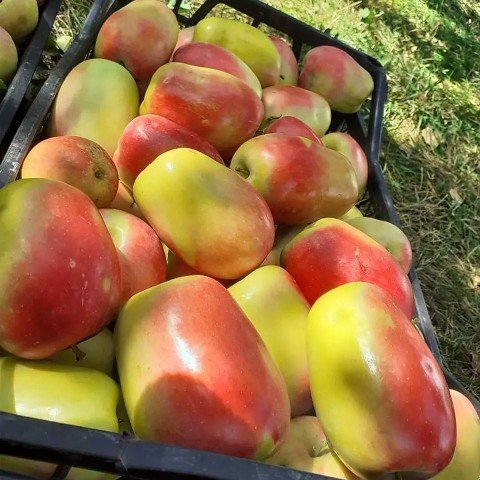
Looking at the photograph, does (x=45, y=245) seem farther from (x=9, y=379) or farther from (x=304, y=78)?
(x=304, y=78)

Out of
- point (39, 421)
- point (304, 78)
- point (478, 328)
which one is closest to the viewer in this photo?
point (39, 421)

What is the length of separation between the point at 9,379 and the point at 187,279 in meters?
0.24

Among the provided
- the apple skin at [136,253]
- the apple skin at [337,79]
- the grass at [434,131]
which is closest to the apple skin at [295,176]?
the apple skin at [136,253]

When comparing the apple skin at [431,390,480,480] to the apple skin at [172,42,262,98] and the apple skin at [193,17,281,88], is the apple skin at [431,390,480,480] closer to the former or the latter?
the apple skin at [172,42,262,98]

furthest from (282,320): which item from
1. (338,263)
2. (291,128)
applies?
(291,128)

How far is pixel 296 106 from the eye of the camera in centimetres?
135

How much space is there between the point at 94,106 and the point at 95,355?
50 centimetres

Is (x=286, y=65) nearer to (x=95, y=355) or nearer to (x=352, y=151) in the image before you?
(x=352, y=151)

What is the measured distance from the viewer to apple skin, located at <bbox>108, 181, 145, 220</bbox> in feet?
3.45

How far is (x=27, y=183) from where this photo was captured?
78 cm

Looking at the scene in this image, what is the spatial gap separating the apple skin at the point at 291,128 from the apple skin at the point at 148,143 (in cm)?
Answer: 20

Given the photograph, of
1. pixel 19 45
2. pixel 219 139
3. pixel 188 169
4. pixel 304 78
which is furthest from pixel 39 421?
pixel 304 78

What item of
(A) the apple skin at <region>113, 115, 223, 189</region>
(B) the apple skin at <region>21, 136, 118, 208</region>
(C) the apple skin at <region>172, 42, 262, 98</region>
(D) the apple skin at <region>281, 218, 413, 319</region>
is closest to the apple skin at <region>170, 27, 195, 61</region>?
(C) the apple skin at <region>172, 42, 262, 98</region>

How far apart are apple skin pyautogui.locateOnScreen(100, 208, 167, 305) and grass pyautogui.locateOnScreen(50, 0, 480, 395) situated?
41.2 inches
